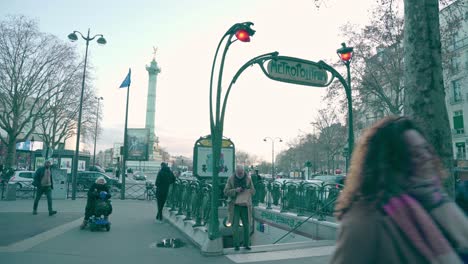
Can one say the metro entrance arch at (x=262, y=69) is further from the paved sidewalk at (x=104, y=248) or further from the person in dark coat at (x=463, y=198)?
the person in dark coat at (x=463, y=198)

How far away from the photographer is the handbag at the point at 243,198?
24.5 feet

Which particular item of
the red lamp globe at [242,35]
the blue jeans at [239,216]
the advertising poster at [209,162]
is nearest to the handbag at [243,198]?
the blue jeans at [239,216]

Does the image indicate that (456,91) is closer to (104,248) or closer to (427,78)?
(427,78)

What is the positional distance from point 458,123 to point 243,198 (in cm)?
3775

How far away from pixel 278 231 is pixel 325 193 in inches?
97.3

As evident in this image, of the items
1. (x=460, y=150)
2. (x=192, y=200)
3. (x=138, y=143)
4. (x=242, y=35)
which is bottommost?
(x=192, y=200)

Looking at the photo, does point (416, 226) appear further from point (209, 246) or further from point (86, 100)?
point (86, 100)

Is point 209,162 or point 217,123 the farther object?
point 209,162

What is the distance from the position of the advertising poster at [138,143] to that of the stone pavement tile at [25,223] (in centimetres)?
1102

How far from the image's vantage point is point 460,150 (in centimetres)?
3581

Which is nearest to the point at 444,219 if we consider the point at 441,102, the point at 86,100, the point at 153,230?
the point at 441,102

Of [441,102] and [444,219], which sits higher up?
[441,102]

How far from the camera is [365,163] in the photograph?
5.38 ft

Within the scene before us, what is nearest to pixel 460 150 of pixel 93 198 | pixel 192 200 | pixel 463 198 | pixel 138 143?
pixel 138 143
